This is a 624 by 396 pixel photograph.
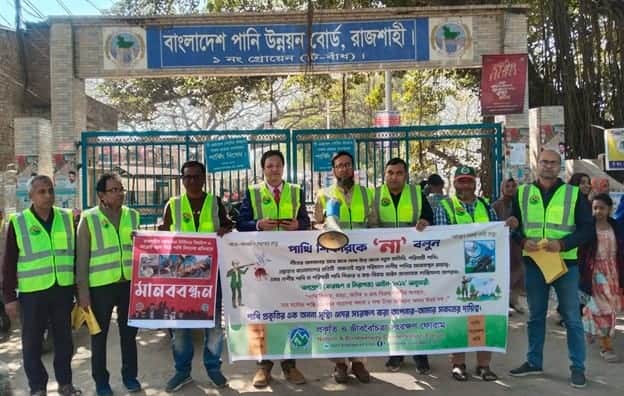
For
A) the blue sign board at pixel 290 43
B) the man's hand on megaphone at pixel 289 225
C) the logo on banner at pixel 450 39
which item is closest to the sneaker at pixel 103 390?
the man's hand on megaphone at pixel 289 225

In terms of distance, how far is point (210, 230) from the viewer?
500 centimetres

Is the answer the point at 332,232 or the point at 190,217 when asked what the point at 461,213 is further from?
the point at 190,217

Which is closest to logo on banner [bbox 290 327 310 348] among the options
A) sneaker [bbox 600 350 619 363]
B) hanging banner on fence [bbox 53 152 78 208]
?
sneaker [bbox 600 350 619 363]

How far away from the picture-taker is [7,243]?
180 inches

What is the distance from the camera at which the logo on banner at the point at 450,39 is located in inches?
347

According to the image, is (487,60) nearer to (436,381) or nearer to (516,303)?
(516,303)

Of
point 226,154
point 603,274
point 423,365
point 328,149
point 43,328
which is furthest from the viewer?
point 328,149

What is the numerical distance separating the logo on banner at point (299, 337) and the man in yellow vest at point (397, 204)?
109 cm

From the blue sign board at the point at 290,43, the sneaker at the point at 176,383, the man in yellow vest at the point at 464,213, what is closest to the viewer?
the sneaker at the point at 176,383

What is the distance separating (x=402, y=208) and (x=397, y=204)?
0.18 ft

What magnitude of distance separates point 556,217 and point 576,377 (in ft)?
4.28

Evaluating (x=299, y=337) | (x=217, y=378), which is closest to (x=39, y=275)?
(x=217, y=378)

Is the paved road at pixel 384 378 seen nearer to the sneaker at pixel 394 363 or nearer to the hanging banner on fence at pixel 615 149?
the sneaker at pixel 394 363

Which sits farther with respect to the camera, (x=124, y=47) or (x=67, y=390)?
(x=124, y=47)
